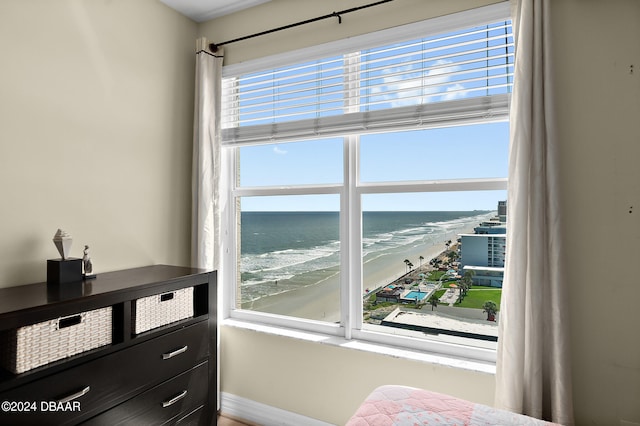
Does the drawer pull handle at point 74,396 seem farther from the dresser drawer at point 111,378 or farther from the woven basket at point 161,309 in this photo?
the woven basket at point 161,309

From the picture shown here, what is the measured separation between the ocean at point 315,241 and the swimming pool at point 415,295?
0.51 ft

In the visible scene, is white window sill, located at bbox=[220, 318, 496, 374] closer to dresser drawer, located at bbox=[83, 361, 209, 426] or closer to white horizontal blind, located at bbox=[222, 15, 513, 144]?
dresser drawer, located at bbox=[83, 361, 209, 426]

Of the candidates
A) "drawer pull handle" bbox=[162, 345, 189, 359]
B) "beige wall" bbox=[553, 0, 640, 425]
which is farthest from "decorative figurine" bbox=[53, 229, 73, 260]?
"beige wall" bbox=[553, 0, 640, 425]

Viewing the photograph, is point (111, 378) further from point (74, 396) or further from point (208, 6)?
point (208, 6)

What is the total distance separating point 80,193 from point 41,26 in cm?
83

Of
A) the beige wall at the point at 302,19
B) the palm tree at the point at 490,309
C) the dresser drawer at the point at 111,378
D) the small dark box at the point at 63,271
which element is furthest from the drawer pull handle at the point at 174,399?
the beige wall at the point at 302,19

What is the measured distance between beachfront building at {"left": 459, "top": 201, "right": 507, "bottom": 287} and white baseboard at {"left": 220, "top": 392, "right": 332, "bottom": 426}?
124cm

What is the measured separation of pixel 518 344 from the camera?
5.21ft

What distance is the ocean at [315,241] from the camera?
209 centimetres

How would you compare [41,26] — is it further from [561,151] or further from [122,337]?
[561,151]

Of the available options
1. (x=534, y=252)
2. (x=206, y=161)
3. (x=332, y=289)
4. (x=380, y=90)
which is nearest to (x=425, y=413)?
(x=534, y=252)

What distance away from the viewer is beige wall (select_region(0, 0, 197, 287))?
1.70m

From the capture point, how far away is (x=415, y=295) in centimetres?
213

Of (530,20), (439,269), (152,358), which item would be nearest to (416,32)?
(530,20)
